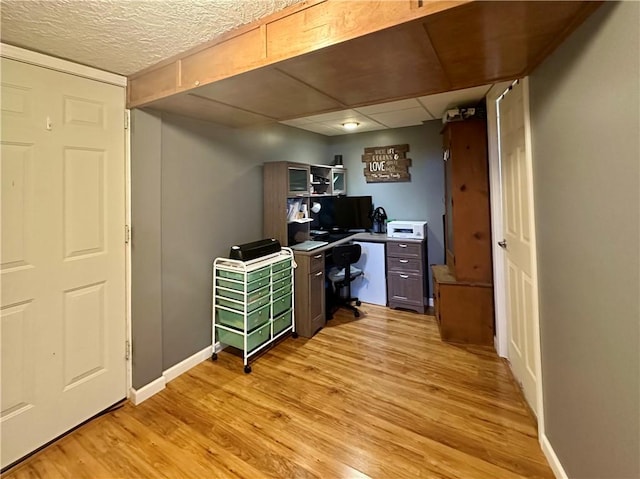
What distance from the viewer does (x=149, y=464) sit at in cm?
162

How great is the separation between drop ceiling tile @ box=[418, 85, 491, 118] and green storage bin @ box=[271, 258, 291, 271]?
6.13ft

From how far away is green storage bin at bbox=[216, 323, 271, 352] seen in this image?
8.48ft

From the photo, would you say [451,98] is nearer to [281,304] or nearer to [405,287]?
[405,287]

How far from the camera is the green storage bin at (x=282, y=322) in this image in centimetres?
288

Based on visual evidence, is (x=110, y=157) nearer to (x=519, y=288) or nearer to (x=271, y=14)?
(x=271, y=14)

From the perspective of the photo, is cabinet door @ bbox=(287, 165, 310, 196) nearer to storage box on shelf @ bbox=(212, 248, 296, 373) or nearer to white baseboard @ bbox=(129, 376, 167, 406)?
storage box on shelf @ bbox=(212, 248, 296, 373)

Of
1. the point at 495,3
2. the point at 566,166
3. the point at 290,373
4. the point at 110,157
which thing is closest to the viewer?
the point at 495,3

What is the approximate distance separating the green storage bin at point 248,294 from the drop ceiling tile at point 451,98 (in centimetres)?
212

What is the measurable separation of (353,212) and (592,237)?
130 inches

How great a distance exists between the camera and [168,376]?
7.79 ft

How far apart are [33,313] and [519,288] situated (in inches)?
116

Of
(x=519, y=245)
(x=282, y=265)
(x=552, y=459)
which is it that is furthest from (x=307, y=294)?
(x=552, y=459)

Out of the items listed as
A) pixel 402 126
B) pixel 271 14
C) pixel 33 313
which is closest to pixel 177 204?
pixel 33 313

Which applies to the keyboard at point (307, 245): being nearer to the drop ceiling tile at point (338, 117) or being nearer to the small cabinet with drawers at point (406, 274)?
the small cabinet with drawers at point (406, 274)
